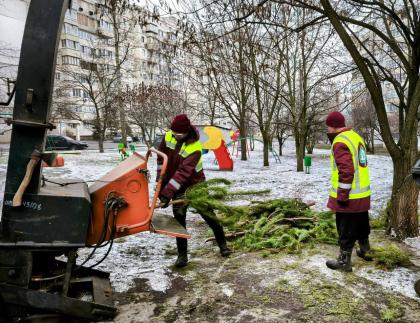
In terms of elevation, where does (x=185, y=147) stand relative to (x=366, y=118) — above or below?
below

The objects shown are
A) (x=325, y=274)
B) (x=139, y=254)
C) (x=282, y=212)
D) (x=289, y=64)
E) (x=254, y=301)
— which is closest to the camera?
(x=254, y=301)

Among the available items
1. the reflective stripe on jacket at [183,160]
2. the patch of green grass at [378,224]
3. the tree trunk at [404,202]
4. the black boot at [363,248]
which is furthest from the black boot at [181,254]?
the patch of green grass at [378,224]

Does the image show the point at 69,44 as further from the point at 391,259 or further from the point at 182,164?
the point at 391,259

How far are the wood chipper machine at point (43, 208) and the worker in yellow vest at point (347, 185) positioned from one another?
2070 mm

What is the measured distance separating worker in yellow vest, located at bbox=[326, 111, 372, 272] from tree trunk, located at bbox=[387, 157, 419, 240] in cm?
124

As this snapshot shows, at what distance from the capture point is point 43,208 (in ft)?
9.73

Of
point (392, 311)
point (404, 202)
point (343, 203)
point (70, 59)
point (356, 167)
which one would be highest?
point (70, 59)

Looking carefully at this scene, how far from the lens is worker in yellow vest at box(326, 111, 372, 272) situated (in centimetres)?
421

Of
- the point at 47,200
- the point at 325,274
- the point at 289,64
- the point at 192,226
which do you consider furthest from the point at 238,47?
the point at 47,200

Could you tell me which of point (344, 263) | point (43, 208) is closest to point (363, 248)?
point (344, 263)

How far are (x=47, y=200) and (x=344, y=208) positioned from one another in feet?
9.57

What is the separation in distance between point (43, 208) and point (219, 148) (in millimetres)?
13297

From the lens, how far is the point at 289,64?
1627cm

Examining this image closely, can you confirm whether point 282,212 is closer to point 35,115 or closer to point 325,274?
point 325,274
